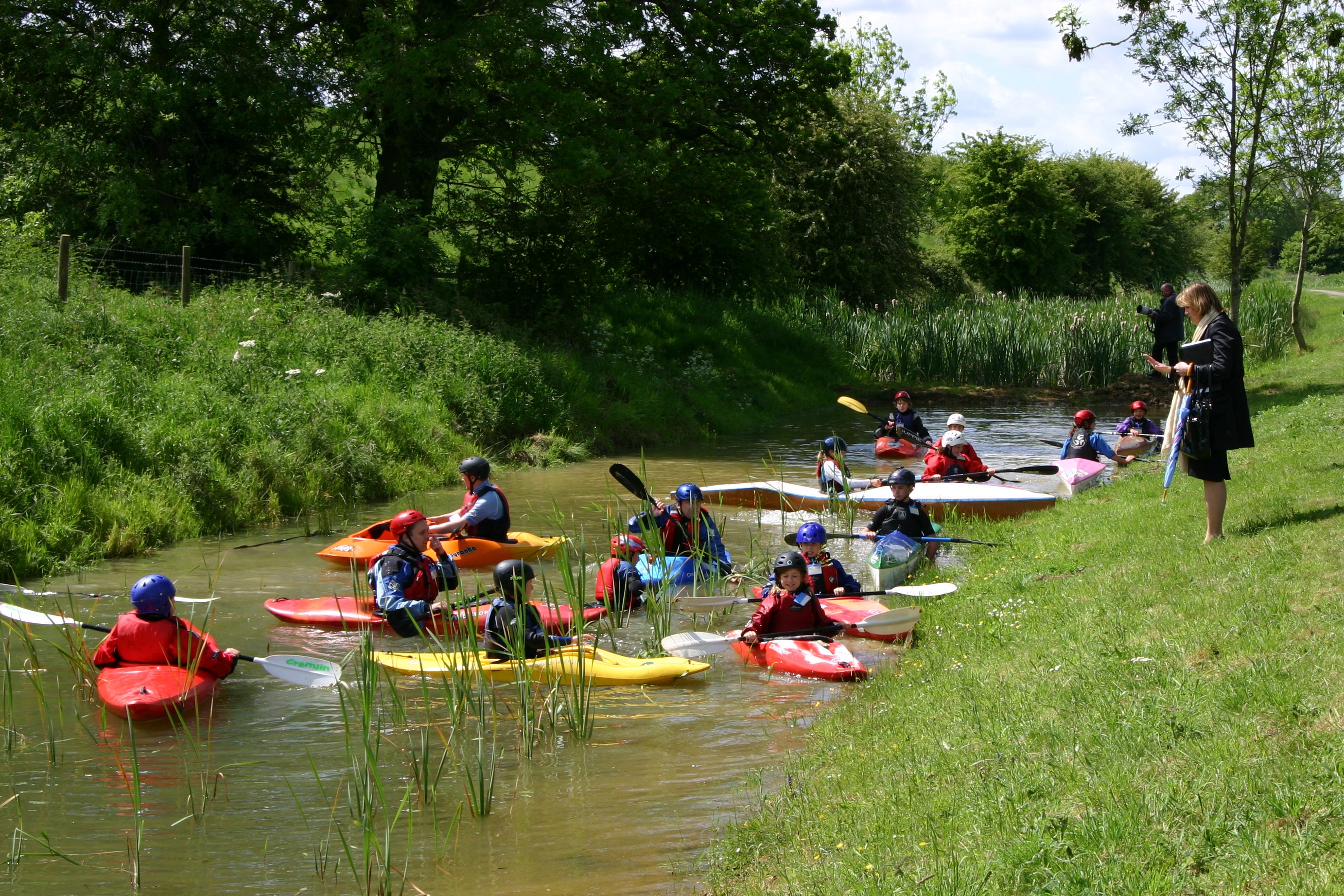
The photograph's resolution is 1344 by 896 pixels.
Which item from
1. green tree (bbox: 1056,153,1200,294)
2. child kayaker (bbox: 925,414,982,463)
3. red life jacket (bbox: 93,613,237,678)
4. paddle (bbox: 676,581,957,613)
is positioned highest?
green tree (bbox: 1056,153,1200,294)

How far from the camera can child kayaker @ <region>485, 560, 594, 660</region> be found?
6.34m

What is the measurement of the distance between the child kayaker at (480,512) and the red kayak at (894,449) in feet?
26.1

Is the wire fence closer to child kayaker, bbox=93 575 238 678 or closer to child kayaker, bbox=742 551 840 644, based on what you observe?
child kayaker, bbox=93 575 238 678

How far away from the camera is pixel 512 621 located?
21.6ft

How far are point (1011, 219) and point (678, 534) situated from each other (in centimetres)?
3215

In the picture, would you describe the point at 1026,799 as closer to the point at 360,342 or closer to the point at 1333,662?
the point at 1333,662

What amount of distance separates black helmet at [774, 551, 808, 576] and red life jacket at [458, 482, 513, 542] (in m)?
3.29

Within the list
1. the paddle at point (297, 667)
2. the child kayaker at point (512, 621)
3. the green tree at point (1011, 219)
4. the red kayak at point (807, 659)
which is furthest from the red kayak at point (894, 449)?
the green tree at point (1011, 219)

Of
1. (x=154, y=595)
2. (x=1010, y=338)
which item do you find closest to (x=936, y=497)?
(x=154, y=595)

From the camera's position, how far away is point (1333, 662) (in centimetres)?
412

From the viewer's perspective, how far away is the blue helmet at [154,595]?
6.45m

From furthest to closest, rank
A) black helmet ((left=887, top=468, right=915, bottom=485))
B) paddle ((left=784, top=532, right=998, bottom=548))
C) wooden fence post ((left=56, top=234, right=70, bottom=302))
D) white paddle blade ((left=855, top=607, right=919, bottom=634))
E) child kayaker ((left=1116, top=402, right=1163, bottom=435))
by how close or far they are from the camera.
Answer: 1. child kayaker ((left=1116, top=402, right=1163, bottom=435))
2. wooden fence post ((left=56, top=234, right=70, bottom=302))
3. black helmet ((left=887, top=468, right=915, bottom=485))
4. paddle ((left=784, top=532, right=998, bottom=548))
5. white paddle blade ((left=855, top=607, right=919, bottom=634))

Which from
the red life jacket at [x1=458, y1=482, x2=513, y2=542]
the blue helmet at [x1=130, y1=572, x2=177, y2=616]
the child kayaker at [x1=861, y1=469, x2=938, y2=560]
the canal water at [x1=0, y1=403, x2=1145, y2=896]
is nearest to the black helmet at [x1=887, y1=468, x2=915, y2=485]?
the child kayaker at [x1=861, y1=469, x2=938, y2=560]

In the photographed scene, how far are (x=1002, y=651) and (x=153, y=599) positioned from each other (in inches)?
188
